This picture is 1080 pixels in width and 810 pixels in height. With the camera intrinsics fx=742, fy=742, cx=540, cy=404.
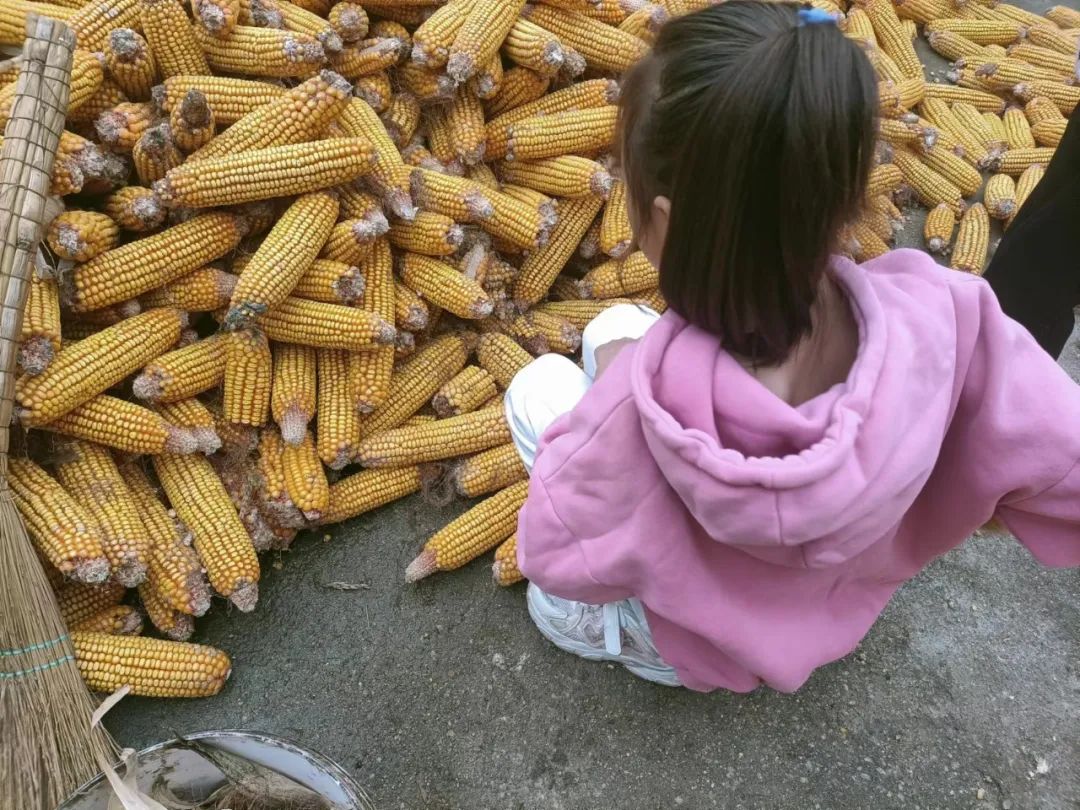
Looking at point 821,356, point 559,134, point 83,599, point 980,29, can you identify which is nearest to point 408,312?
point 559,134

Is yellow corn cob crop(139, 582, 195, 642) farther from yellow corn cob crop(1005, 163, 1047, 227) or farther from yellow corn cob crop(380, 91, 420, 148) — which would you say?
yellow corn cob crop(1005, 163, 1047, 227)

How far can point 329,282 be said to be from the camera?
2428mm

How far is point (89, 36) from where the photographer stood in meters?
2.39

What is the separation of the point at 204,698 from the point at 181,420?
85cm

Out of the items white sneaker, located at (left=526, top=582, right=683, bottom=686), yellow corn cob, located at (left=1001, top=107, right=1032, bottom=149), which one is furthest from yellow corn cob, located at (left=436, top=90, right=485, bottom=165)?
yellow corn cob, located at (left=1001, top=107, right=1032, bottom=149)

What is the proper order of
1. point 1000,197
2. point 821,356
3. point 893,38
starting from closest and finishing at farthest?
point 821,356
point 1000,197
point 893,38

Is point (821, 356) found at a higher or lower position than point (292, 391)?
higher

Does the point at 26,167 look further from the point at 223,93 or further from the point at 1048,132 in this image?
the point at 1048,132

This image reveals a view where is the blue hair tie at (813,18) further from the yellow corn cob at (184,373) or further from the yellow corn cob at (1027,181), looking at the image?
the yellow corn cob at (1027,181)

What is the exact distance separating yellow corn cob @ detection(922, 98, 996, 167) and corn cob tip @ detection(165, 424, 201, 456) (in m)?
4.19

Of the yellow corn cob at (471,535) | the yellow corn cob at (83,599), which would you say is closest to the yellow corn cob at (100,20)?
the yellow corn cob at (83,599)

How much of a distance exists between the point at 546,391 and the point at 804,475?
3.57ft

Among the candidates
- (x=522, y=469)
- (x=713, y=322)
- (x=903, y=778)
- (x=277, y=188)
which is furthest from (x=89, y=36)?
(x=903, y=778)

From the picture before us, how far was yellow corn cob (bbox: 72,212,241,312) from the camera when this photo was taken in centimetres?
223
